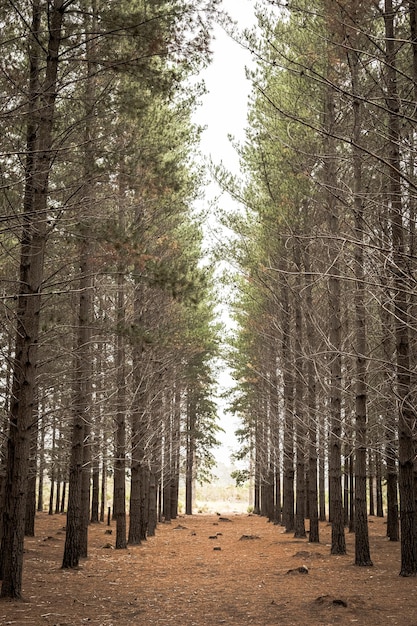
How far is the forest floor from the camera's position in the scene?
728 centimetres

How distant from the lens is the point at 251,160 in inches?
631

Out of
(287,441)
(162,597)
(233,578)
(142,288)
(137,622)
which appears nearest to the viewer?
(137,622)

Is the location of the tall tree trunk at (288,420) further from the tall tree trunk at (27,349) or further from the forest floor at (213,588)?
the tall tree trunk at (27,349)

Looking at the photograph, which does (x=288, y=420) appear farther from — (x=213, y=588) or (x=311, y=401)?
(x=213, y=588)

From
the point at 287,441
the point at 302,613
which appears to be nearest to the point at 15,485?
the point at 302,613

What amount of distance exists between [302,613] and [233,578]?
12.0 feet

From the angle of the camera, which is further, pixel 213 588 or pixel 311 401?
pixel 311 401

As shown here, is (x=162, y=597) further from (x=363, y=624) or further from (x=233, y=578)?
(x=363, y=624)

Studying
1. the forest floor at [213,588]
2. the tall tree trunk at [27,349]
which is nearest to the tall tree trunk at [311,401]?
the forest floor at [213,588]

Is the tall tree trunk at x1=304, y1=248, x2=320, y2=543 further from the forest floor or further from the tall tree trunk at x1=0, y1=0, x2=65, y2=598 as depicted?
the tall tree trunk at x1=0, y1=0, x2=65, y2=598

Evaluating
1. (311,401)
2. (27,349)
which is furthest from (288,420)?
(27,349)

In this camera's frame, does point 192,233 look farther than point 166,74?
Yes

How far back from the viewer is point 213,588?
984 centimetres

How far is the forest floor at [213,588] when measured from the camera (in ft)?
23.9
